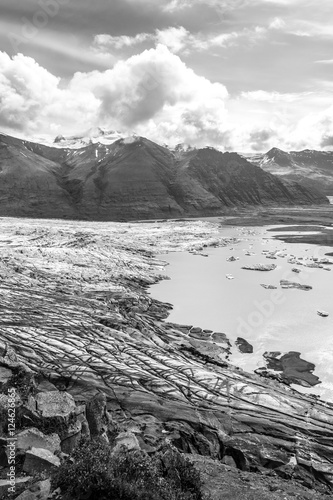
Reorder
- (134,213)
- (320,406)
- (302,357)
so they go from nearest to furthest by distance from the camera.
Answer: (320,406) → (302,357) → (134,213)

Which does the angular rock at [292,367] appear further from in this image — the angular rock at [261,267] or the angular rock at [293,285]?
the angular rock at [261,267]

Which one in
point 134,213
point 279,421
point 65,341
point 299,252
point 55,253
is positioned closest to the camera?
point 279,421

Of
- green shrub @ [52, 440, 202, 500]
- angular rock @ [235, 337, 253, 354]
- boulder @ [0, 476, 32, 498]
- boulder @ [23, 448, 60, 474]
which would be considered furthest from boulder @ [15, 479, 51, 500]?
angular rock @ [235, 337, 253, 354]

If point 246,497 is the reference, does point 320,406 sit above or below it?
below

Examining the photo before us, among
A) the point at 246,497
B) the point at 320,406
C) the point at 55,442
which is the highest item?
the point at 55,442

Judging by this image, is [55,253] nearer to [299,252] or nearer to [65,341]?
[65,341]

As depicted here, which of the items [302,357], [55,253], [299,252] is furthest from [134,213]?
[302,357]

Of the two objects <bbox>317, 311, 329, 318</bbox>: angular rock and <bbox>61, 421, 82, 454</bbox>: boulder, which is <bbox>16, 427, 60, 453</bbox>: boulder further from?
<bbox>317, 311, 329, 318</bbox>: angular rock

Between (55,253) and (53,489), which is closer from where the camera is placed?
(53,489)
